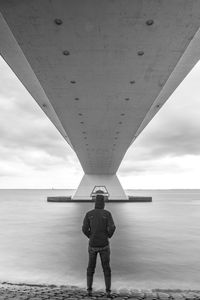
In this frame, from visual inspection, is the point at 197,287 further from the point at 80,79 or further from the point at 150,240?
the point at 80,79

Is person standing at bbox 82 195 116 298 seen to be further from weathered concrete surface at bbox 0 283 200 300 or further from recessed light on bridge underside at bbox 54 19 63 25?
recessed light on bridge underside at bbox 54 19 63 25

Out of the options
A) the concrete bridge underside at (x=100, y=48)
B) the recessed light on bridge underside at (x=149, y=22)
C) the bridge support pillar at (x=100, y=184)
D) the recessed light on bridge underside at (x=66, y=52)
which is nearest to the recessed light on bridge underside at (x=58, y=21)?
the concrete bridge underside at (x=100, y=48)

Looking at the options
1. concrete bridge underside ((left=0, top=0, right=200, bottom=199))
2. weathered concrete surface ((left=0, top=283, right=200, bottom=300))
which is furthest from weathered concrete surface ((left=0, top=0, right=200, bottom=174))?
weathered concrete surface ((left=0, top=283, right=200, bottom=300))

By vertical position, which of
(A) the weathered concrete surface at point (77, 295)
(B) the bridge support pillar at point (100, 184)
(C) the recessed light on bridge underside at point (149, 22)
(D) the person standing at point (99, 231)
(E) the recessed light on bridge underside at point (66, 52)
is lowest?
(A) the weathered concrete surface at point (77, 295)

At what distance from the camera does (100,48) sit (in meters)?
12.8

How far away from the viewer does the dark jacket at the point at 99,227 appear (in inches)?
249

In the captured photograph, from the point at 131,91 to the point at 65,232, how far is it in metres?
9.93

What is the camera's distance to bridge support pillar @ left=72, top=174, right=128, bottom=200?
57.8 meters

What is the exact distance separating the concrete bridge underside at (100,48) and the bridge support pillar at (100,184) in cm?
3562

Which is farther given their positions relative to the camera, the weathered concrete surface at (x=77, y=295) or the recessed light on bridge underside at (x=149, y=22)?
the recessed light on bridge underside at (x=149, y=22)

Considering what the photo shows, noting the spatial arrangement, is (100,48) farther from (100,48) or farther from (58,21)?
(58,21)

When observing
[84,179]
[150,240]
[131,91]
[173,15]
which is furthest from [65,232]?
[84,179]

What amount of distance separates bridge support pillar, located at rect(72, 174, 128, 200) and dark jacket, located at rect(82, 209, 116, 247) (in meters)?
51.3

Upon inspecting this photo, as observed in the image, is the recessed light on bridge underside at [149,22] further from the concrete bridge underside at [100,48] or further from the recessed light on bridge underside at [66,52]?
the recessed light on bridge underside at [66,52]
